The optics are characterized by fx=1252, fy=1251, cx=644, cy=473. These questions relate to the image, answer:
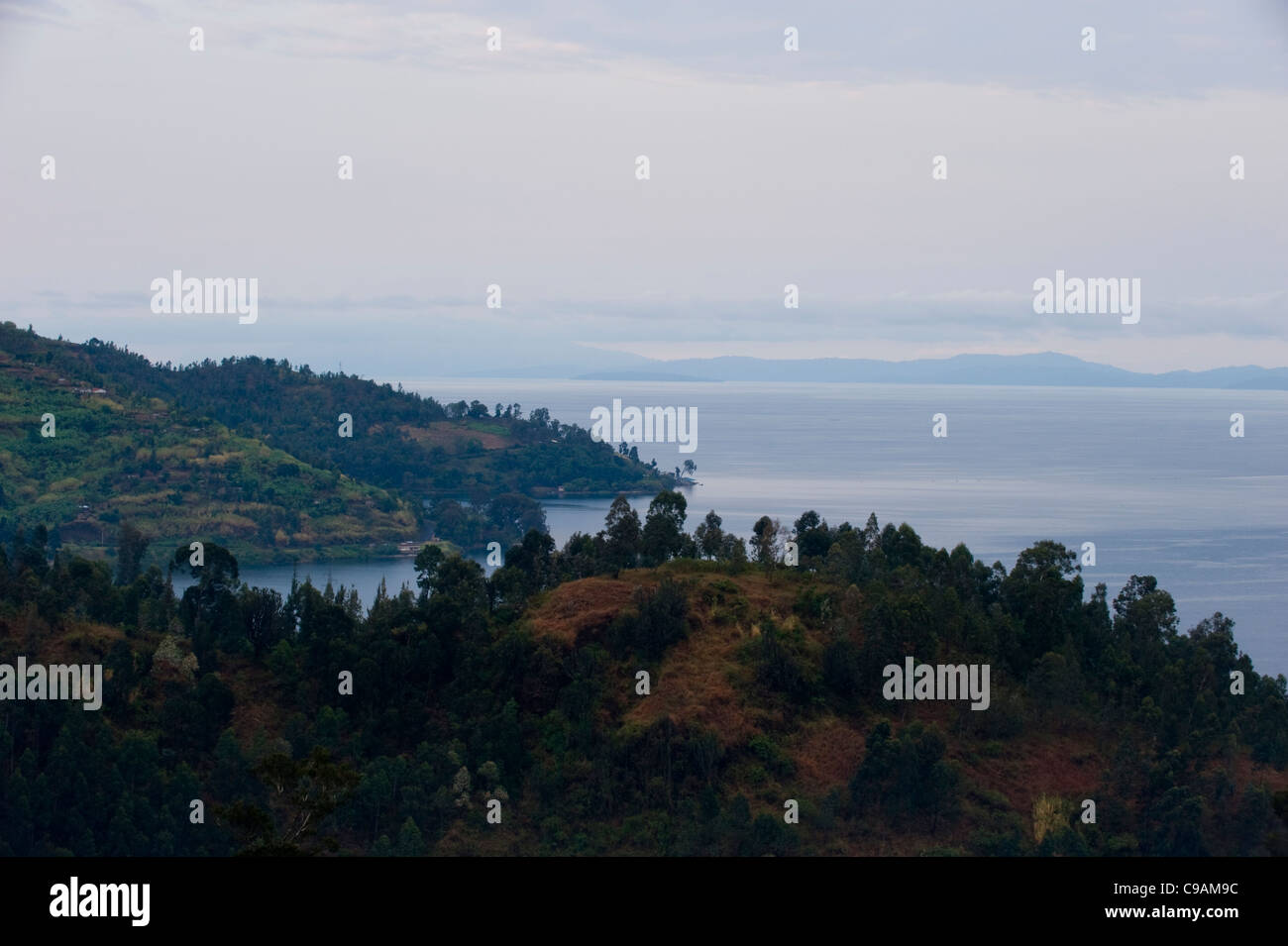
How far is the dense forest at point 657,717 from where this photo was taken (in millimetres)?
22312

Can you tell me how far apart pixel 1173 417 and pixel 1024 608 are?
13885cm

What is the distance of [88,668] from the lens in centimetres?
2466

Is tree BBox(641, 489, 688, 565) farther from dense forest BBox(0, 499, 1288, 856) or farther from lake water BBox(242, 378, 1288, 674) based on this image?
lake water BBox(242, 378, 1288, 674)

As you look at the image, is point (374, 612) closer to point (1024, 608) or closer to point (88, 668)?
point (88, 668)

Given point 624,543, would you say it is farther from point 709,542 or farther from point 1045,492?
point 1045,492

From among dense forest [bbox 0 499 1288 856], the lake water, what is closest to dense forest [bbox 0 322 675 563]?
the lake water

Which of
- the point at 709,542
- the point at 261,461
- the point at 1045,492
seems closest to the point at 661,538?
the point at 709,542

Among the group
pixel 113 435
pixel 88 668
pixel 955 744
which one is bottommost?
pixel 955 744

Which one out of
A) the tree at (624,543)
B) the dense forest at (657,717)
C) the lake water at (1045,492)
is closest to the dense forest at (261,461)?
the lake water at (1045,492)

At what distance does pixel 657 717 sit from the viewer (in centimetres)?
2402

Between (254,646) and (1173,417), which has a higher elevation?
(1173,417)

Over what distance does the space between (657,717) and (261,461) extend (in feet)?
241

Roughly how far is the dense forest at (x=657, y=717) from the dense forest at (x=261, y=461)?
184ft
